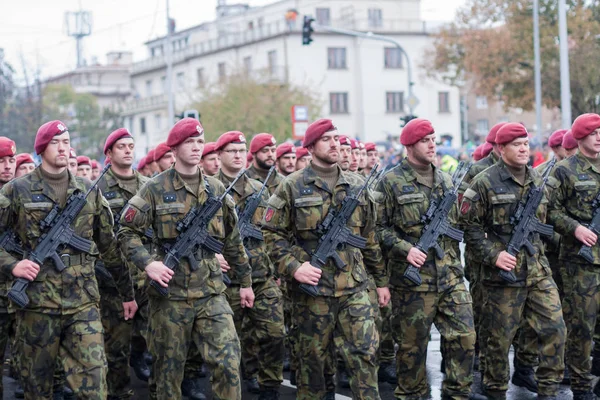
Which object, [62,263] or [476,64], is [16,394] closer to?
[62,263]

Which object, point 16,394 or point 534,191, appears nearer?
point 534,191

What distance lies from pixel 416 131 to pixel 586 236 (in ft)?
5.38

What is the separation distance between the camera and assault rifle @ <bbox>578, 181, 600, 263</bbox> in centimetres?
843

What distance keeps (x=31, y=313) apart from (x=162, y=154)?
12.3ft

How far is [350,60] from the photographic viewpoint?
210 feet

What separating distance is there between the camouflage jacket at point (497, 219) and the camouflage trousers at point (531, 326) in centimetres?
10

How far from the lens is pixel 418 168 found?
814 centimetres

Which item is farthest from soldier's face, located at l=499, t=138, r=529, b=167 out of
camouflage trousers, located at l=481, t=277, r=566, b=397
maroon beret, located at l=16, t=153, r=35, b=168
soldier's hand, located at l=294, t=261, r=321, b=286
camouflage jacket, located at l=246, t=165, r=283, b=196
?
maroon beret, located at l=16, t=153, r=35, b=168

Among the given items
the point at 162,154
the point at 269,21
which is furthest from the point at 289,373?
the point at 269,21

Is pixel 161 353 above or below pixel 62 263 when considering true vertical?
below

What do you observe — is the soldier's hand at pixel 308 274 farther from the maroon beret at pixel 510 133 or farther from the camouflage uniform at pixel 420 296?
the maroon beret at pixel 510 133

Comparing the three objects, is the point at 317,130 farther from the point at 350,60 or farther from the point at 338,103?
the point at 350,60

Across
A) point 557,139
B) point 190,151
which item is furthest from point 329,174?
point 557,139

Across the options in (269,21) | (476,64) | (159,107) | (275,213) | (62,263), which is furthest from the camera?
(159,107)
